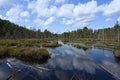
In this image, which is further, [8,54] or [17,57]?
[8,54]

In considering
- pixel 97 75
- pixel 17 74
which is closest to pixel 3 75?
pixel 17 74

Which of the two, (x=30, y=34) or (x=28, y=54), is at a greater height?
(x=30, y=34)

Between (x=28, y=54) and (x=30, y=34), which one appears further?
(x=30, y=34)

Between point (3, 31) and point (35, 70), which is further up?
point (3, 31)

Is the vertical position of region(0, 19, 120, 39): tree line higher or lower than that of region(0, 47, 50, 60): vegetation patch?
higher

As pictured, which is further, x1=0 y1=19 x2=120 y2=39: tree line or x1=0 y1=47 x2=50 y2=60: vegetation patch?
x1=0 y1=19 x2=120 y2=39: tree line

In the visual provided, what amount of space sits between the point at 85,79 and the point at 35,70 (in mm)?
6853

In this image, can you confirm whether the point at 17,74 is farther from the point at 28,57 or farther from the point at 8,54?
the point at 8,54

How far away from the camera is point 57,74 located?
19641 mm

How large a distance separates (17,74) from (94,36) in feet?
455

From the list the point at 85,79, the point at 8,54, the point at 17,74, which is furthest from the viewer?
the point at 8,54

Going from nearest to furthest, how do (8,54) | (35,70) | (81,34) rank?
(35,70) → (8,54) → (81,34)

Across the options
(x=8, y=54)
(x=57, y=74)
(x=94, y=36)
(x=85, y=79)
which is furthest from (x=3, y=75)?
(x=94, y=36)

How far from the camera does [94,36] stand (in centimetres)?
15288
